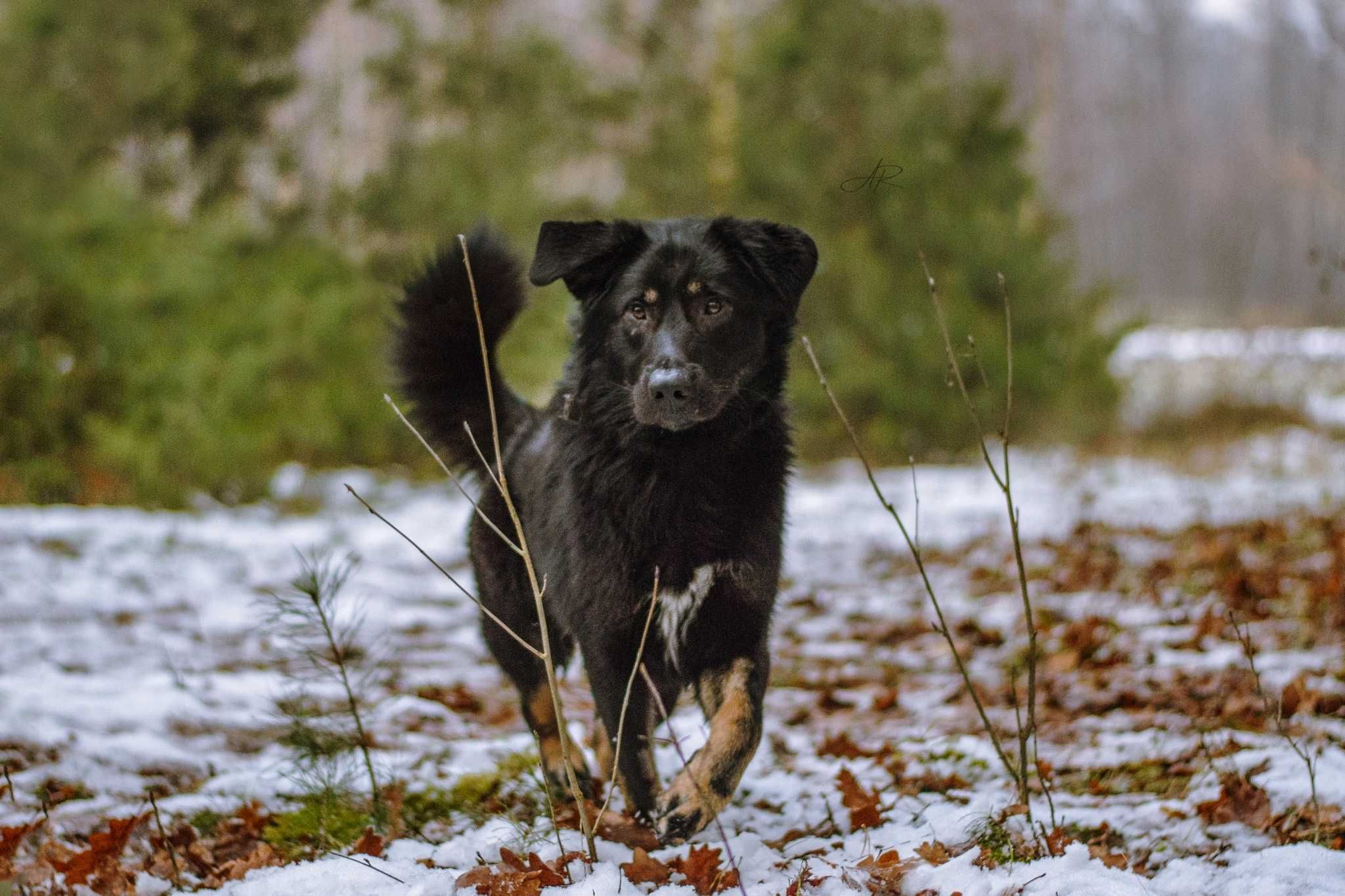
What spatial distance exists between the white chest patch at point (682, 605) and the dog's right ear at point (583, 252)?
1050 mm

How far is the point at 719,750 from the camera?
2.85 meters

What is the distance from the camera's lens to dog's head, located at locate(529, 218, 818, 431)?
327 centimetres

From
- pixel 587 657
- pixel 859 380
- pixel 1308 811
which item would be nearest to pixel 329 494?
pixel 859 380

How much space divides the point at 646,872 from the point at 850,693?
240 cm

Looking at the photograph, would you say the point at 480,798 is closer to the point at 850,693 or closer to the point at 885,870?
the point at 885,870

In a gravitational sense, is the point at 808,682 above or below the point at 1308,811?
below

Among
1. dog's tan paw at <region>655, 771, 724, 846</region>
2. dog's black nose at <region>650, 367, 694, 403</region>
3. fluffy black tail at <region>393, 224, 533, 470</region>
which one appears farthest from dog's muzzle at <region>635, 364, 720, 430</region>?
dog's tan paw at <region>655, 771, 724, 846</region>

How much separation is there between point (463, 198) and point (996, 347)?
260 inches

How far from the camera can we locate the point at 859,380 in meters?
12.4

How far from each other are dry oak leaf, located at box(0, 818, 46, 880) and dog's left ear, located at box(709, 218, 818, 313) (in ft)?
8.45

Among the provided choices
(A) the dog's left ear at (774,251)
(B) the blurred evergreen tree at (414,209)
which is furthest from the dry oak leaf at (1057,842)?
(B) the blurred evergreen tree at (414,209)

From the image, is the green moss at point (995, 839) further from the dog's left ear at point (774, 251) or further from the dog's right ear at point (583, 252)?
the dog's right ear at point (583, 252)

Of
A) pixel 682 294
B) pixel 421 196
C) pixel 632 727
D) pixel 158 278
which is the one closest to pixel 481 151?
pixel 421 196

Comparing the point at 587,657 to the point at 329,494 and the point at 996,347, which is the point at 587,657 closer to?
the point at 329,494
